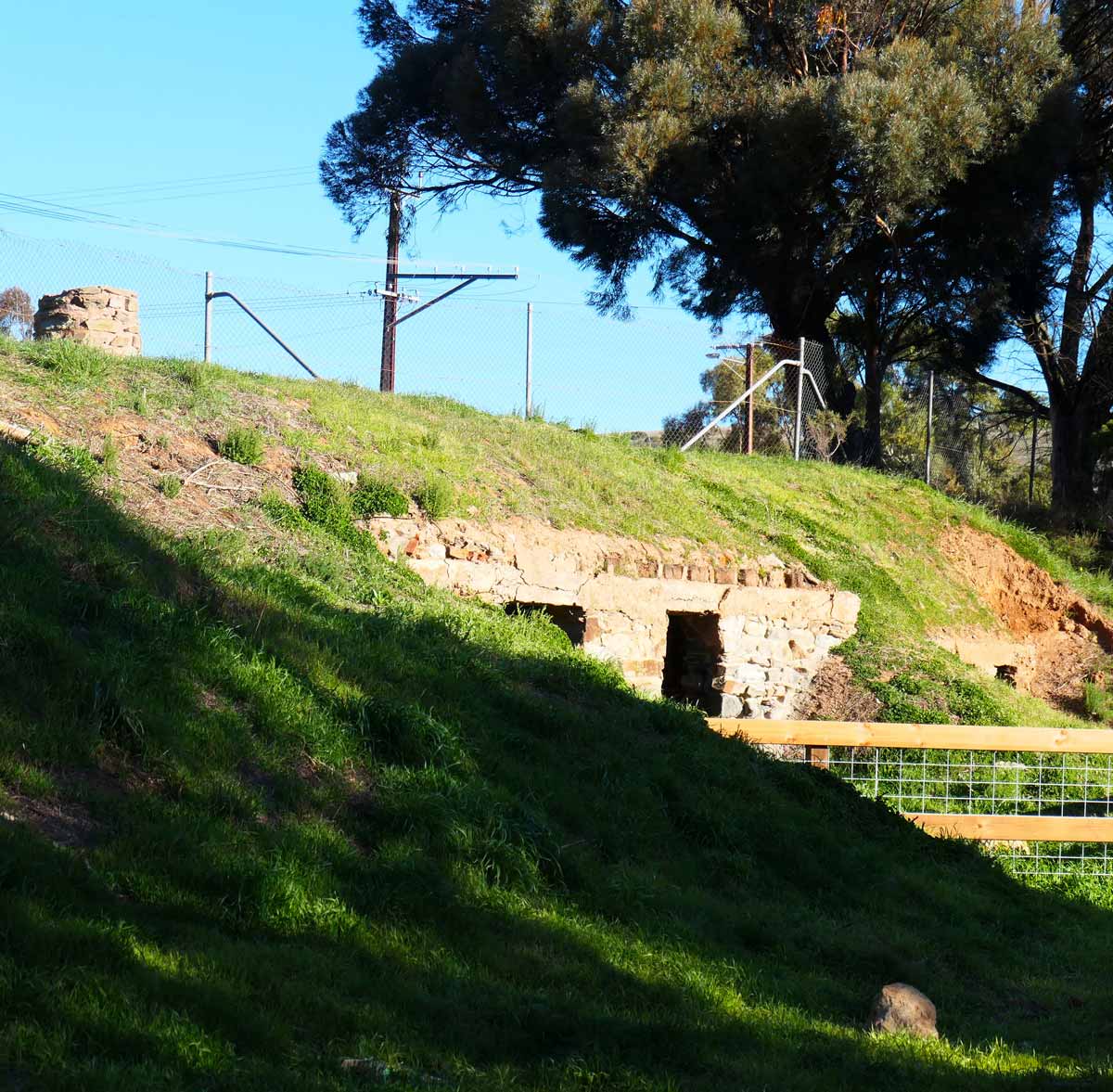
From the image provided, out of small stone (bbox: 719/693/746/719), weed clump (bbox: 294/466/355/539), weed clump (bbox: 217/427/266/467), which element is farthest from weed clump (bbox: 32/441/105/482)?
small stone (bbox: 719/693/746/719)

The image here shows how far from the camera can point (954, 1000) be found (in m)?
5.87

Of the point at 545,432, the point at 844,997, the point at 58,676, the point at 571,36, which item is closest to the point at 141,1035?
the point at 58,676

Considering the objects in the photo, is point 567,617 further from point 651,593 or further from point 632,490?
point 632,490

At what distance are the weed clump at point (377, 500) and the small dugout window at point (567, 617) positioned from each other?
1.40 metres

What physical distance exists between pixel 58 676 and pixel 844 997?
3.66 metres

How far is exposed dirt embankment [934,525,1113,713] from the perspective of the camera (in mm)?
15359

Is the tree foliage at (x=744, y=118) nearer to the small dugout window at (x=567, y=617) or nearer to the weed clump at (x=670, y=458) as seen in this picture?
the weed clump at (x=670, y=458)

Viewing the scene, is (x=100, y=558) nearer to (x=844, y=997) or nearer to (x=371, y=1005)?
(x=371, y=1005)

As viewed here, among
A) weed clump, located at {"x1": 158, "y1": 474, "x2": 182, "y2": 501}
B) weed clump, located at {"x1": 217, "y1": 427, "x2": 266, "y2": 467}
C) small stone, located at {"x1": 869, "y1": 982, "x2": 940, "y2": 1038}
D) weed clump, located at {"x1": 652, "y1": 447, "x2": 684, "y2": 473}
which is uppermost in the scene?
weed clump, located at {"x1": 652, "y1": 447, "x2": 684, "y2": 473}

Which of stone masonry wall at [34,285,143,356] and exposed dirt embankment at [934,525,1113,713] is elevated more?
stone masonry wall at [34,285,143,356]

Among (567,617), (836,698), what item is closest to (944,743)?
(836,698)

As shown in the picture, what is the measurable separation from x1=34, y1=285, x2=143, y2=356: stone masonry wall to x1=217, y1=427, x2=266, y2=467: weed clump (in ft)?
13.3

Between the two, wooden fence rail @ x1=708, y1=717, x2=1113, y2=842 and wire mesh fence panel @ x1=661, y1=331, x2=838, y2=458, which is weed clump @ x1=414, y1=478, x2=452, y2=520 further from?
wire mesh fence panel @ x1=661, y1=331, x2=838, y2=458

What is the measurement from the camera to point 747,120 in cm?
1972
